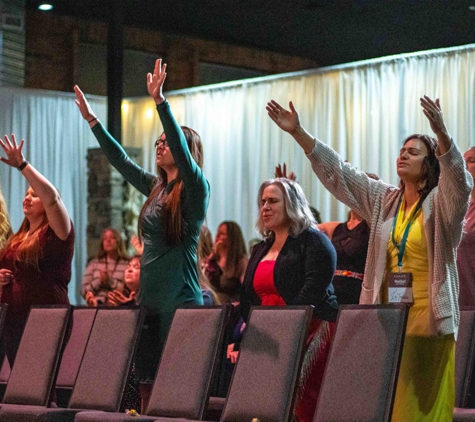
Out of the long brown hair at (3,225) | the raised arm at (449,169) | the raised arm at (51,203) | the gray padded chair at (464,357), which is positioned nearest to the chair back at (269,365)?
the raised arm at (449,169)

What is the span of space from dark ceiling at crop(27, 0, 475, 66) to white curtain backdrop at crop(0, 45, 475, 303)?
376 millimetres

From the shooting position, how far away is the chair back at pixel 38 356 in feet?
11.3

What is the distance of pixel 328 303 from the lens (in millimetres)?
3480

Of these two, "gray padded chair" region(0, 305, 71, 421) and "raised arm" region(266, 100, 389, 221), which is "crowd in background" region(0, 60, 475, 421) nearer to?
"raised arm" region(266, 100, 389, 221)

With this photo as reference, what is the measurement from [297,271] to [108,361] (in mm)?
731

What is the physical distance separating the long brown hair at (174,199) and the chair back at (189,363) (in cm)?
29

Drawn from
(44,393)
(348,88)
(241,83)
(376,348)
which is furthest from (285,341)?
(241,83)

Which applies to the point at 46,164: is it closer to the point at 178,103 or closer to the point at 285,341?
the point at 178,103

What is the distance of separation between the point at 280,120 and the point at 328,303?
718 mm

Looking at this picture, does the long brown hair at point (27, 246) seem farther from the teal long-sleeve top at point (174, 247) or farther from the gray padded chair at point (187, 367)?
the gray padded chair at point (187, 367)

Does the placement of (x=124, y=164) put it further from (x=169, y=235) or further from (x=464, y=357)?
(x=464, y=357)

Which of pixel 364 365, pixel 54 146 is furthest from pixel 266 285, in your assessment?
pixel 54 146

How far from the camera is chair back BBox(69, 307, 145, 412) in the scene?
10.6ft

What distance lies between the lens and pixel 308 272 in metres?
3.42
